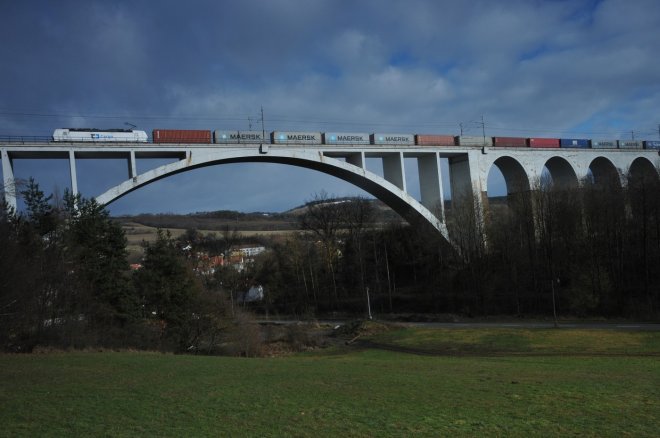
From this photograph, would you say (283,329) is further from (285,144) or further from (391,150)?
(391,150)

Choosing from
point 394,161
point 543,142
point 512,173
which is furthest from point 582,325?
point 543,142

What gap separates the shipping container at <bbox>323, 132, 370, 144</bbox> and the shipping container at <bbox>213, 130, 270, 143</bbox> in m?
5.67

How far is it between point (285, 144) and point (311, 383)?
31.2 m

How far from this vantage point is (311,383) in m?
11.5

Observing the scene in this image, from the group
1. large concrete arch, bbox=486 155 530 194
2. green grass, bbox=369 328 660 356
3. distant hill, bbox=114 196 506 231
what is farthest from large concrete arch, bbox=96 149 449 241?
distant hill, bbox=114 196 506 231

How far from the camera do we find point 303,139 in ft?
139

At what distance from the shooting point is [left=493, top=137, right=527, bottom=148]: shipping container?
52000mm

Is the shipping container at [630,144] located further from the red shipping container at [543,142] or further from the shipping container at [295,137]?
the shipping container at [295,137]

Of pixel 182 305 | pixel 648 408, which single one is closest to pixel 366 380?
pixel 648 408

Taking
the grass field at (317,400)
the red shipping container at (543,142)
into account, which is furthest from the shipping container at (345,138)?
the grass field at (317,400)

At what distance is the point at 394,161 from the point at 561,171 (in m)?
24.3

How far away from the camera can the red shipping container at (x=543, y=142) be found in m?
54.0

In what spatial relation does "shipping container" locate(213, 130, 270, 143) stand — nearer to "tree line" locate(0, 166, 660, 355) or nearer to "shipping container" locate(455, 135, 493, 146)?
"tree line" locate(0, 166, 660, 355)

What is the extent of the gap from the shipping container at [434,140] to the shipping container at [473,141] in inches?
26.5
